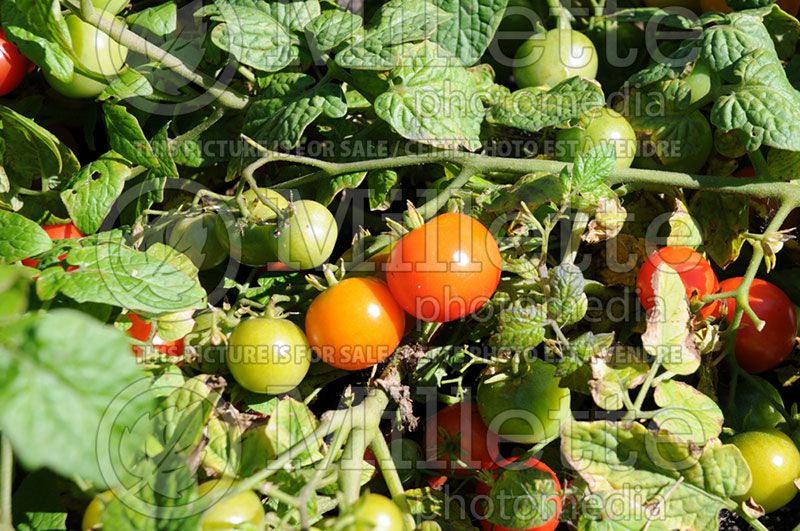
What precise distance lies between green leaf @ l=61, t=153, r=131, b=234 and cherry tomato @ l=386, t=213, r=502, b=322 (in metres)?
0.44

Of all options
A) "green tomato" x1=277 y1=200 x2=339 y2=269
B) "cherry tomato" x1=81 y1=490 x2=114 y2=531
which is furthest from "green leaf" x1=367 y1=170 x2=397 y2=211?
"cherry tomato" x1=81 y1=490 x2=114 y2=531

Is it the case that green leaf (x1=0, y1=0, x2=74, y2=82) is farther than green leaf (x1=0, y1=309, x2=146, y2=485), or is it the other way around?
green leaf (x1=0, y1=0, x2=74, y2=82)

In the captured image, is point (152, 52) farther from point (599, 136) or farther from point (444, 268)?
point (599, 136)

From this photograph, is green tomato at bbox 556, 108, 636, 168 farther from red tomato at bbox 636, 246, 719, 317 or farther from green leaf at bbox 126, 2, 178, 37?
green leaf at bbox 126, 2, 178, 37

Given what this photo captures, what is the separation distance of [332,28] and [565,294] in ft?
1.71

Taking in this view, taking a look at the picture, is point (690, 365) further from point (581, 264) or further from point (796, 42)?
point (796, 42)

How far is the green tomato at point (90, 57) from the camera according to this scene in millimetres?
1146

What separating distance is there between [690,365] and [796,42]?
28.4 inches

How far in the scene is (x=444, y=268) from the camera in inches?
38.1

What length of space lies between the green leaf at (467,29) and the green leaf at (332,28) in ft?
0.48

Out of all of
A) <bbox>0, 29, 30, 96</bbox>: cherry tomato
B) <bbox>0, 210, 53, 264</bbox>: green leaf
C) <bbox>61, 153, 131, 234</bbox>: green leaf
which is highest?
<bbox>0, 29, 30, 96</bbox>: cherry tomato

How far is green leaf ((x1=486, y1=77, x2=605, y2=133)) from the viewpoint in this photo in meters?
1.13

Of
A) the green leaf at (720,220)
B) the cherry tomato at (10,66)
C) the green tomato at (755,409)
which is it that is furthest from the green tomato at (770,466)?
the cherry tomato at (10,66)

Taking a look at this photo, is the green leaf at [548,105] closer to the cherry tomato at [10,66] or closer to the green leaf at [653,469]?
the green leaf at [653,469]
